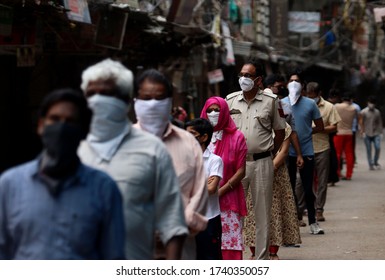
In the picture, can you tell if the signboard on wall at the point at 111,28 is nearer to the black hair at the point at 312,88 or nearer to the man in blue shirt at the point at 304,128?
the black hair at the point at 312,88

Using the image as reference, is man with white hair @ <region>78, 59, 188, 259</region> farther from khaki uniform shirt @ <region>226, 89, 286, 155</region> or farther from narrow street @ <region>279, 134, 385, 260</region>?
narrow street @ <region>279, 134, 385, 260</region>

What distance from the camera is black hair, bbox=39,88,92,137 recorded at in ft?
12.6

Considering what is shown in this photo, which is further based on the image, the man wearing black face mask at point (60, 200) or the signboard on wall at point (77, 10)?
the signboard on wall at point (77, 10)

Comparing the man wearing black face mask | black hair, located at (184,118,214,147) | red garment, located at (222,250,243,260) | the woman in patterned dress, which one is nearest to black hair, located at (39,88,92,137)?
the man wearing black face mask

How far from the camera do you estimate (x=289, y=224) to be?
1078 cm

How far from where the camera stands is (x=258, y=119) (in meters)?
9.59

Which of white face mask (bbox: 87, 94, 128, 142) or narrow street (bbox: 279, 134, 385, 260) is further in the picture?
narrow street (bbox: 279, 134, 385, 260)

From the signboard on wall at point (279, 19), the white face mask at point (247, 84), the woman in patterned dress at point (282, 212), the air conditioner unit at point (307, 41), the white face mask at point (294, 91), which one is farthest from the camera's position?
the air conditioner unit at point (307, 41)

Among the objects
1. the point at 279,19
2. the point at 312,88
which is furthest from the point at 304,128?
the point at 279,19

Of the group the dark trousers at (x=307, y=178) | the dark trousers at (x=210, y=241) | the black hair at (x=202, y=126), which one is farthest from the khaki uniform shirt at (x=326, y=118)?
the dark trousers at (x=210, y=241)

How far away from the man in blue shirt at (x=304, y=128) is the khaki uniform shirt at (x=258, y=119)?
2.19 metres

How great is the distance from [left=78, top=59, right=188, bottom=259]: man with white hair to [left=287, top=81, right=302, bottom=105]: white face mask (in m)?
7.55

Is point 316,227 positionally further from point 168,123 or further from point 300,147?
point 168,123

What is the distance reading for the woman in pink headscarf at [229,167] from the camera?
8.45 m
